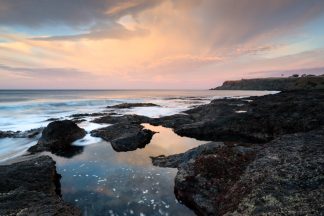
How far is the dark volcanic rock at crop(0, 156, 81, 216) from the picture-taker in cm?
761

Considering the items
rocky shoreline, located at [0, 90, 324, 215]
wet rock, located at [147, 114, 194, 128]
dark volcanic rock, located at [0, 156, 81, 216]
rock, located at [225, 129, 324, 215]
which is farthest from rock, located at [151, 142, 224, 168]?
wet rock, located at [147, 114, 194, 128]

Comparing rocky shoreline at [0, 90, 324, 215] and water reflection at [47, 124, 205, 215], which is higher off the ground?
rocky shoreline at [0, 90, 324, 215]

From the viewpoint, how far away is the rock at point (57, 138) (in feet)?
61.0

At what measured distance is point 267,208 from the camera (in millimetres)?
6535

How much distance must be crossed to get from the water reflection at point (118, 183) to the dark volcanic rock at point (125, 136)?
68cm

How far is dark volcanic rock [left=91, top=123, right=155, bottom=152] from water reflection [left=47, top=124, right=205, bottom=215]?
2.22 feet

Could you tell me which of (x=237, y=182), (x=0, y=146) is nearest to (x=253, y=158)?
(x=237, y=182)

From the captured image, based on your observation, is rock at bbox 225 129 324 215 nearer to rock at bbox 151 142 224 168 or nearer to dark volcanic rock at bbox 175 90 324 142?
rock at bbox 151 142 224 168

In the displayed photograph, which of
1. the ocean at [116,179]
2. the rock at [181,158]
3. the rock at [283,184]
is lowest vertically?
the ocean at [116,179]

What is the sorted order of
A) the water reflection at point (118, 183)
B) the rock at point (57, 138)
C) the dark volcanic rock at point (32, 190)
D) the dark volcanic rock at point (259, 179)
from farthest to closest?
the rock at point (57, 138)
the water reflection at point (118, 183)
the dark volcanic rock at point (32, 190)
the dark volcanic rock at point (259, 179)

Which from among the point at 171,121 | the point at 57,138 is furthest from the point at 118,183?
the point at 171,121

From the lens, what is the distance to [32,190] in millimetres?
10070

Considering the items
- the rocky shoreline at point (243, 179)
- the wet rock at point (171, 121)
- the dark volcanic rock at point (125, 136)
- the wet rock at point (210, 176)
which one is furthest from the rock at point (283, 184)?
the wet rock at point (171, 121)

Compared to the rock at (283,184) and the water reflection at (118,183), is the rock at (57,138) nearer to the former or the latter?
the water reflection at (118,183)
